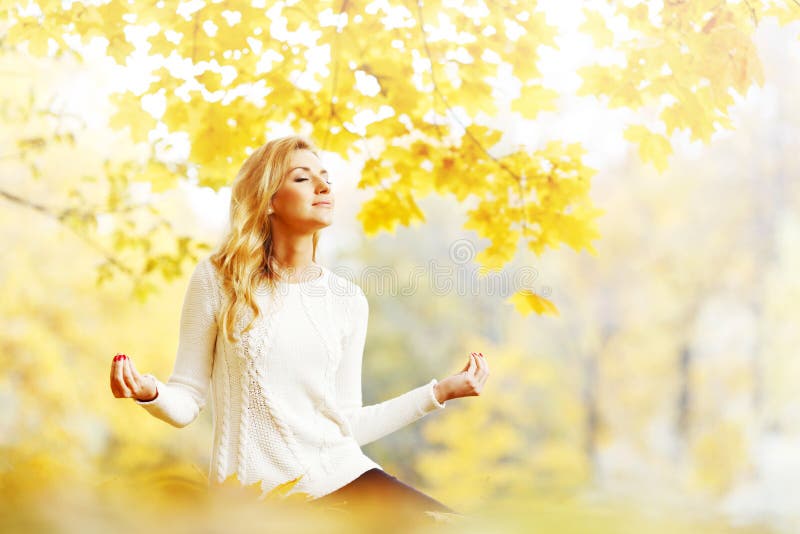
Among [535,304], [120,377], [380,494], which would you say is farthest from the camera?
[535,304]

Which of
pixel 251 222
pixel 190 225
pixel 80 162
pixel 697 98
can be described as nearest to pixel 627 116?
pixel 190 225

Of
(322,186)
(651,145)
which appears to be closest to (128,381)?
(322,186)

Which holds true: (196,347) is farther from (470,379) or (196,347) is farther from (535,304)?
(535,304)

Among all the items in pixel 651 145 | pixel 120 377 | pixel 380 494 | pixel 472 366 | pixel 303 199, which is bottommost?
pixel 380 494

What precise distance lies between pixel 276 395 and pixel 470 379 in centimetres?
40

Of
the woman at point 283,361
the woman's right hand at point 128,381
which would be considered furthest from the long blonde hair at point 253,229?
the woman's right hand at point 128,381

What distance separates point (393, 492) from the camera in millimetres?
1674

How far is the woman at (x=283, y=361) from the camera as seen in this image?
167 centimetres

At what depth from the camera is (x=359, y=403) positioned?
186 cm

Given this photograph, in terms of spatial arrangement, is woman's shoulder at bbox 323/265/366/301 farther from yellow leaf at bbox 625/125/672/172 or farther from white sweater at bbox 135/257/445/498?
yellow leaf at bbox 625/125/672/172

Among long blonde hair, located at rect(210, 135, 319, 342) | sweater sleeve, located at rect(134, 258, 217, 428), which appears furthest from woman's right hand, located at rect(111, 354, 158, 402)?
long blonde hair, located at rect(210, 135, 319, 342)

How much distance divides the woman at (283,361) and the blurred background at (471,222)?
0.70 metres

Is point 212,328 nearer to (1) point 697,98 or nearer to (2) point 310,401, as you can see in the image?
(2) point 310,401

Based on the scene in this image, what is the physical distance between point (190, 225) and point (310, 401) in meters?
7.22
